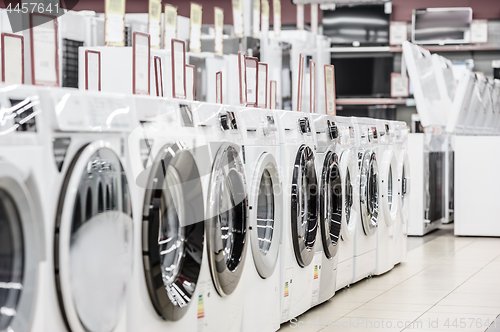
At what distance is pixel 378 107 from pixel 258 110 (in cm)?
783

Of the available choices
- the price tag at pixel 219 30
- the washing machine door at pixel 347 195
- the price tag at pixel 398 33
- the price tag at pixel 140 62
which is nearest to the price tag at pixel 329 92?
the washing machine door at pixel 347 195

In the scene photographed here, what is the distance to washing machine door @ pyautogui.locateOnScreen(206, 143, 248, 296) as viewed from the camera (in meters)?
2.78

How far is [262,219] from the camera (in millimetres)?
3439

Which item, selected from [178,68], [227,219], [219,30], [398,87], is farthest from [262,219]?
[398,87]

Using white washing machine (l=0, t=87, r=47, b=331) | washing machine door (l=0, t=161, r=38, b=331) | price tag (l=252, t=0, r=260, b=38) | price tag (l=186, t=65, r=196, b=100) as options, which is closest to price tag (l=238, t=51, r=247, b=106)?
price tag (l=186, t=65, r=196, b=100)

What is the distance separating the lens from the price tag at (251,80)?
4.18m

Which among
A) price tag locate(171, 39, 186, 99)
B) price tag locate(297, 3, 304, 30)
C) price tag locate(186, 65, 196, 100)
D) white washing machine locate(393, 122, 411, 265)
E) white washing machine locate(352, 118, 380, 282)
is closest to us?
price tag locate(171, 39, 186, 99)

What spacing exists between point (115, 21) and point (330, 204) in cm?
198

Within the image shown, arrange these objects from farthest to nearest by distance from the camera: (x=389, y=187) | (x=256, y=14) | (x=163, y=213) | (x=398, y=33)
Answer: (x=398, y=33)
(x=256, y=14)
(x=389, y=187)
(x=163, y=213)

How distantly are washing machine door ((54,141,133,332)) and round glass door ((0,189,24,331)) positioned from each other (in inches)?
5.5

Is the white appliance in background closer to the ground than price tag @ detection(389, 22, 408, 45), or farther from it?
closer to the ground

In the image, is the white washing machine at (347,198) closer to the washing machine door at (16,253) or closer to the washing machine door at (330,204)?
the washing machine door at (330,204)

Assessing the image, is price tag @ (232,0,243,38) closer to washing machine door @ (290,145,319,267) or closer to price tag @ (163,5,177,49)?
price tag @ (163,5,177,49)

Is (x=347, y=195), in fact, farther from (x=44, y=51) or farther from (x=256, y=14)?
(x=256, y=14)
